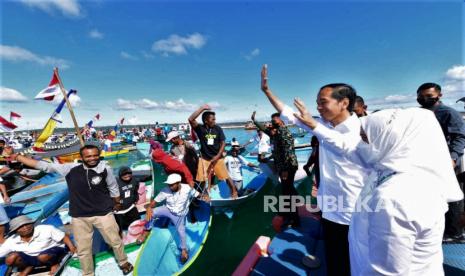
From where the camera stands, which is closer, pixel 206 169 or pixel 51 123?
pixel 206 169

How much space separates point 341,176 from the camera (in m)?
1.68

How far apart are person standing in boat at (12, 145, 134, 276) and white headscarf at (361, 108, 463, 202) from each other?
144 inches

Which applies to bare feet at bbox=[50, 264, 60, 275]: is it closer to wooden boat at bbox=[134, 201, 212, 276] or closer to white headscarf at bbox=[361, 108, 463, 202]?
wooden boat at bbox=[134, 201, 212, 276]

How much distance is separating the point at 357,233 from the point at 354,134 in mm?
747

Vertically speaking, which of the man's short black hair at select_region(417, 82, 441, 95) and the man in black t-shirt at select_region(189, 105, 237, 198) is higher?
A: the man's short black hair at select_region(417, 82, 441, 95)

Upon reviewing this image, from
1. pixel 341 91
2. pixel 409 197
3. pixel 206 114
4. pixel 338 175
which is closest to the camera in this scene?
pixel 409 197

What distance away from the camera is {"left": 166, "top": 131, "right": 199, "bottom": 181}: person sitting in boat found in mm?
5360

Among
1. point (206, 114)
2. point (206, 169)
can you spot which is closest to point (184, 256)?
point (206, 169)

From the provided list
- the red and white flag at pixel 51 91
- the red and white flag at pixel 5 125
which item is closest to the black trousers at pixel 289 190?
the red and white flag at pixel 51 91

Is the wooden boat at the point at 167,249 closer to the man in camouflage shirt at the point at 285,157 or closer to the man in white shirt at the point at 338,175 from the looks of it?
the man in camouflage shirt at the point at 285,157

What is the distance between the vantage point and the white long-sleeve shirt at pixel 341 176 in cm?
159

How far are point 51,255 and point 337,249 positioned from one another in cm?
452

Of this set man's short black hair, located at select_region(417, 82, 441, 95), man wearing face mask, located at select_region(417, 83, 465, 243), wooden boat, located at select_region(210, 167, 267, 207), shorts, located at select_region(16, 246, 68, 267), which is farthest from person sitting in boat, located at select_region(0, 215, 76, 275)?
man's short black hair, located at select_region(417, 82, 441, 95)

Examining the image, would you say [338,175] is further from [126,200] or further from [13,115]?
[13,115]
